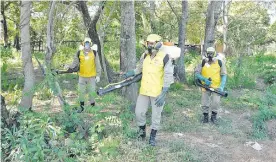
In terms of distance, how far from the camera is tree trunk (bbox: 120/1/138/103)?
6.58m

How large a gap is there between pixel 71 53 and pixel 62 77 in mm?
3056

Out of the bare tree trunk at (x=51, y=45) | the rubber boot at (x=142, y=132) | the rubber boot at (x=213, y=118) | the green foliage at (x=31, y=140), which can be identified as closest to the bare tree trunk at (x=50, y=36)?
the bare tree trunk at (x=51, y=45)

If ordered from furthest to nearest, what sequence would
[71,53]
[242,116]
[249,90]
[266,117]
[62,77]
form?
1. [71,53]
2. [62,77]
3. [249,90]
4. [242,116]
5. [266,117]

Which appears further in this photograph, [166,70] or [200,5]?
[200,5]

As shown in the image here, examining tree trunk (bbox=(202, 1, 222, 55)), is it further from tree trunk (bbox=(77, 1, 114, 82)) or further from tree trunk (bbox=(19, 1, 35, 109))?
tree trunk (bbox=(19, 1, 35, 109))

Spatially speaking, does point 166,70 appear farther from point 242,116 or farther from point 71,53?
point 71,53

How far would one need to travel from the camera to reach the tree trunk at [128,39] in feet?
21.6

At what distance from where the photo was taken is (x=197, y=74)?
6367mm

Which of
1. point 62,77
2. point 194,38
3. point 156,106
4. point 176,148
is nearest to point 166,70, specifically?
point 156,106

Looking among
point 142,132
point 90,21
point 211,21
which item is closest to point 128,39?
point 142,132

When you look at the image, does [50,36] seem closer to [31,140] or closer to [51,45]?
[51,45]

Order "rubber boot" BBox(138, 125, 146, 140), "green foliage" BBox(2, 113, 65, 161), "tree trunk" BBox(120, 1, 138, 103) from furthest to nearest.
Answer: "tree trunk" BBox(120, 1, 138, 103)
"rubber boot" BBox(138, 125, 146, 140)
"green foliage" BBox(2, 113, 65, 161)

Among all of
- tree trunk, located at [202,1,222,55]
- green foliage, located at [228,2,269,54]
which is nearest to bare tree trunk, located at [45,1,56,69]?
tree trunk, located at [202,1,222,55]

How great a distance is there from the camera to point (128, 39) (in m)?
6.71
